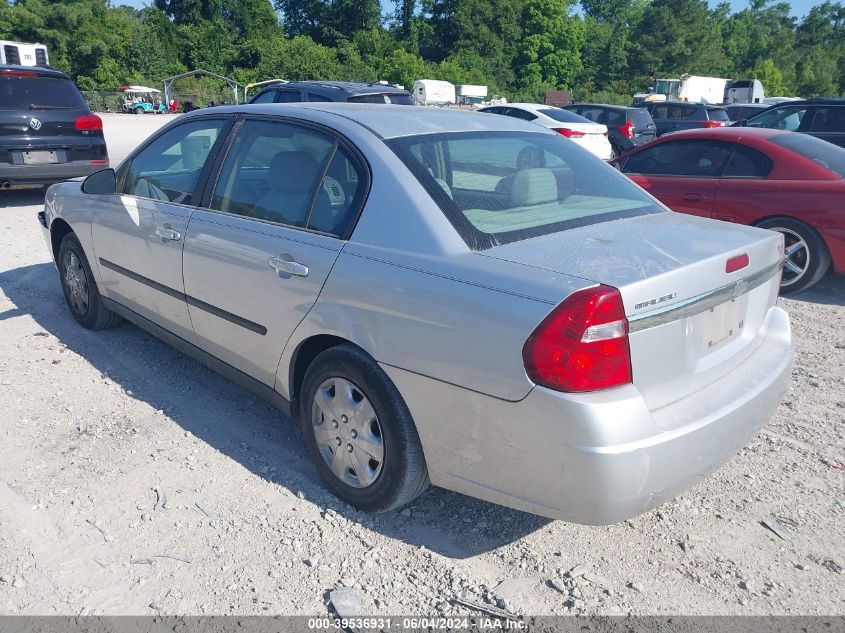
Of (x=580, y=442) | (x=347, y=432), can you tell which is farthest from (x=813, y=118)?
(x=580, y=442)

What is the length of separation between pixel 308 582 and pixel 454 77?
67.8m

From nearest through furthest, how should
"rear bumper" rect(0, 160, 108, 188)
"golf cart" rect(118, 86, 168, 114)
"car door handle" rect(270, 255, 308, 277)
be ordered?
"car door handle" rect(270, 255, 308, 277) → "rear bumper" rect(0, 160, 108, 188) → "golf cart" rect(118, 86, 168, 114)

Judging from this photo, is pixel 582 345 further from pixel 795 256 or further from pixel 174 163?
pixel 795 256

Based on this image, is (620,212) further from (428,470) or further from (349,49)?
(349,49)

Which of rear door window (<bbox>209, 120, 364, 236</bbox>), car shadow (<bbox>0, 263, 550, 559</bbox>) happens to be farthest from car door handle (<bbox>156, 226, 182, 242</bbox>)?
car shadow (<bbox>0, 263, 550, 559</bbox>)

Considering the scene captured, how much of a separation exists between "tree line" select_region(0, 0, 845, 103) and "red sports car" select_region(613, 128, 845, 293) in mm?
60118

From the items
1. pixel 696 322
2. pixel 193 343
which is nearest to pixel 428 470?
pixel 696 322

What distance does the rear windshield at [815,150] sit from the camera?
631cm

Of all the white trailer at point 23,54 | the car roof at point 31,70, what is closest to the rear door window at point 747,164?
the car roof at point 31,70

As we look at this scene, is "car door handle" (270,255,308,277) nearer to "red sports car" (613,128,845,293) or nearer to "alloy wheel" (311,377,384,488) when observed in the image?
"alloy wheel" (311,377,384,488)

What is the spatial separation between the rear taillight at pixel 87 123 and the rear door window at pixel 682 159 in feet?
23.5

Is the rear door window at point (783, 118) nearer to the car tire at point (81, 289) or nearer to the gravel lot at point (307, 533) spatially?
the gravel lot at point (307, 533)

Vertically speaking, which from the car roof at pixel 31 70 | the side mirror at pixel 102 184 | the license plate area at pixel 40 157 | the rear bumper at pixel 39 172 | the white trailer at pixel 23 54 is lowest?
the rear bumper at pixel 39 172

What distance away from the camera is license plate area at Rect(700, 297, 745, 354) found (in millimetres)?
2574
